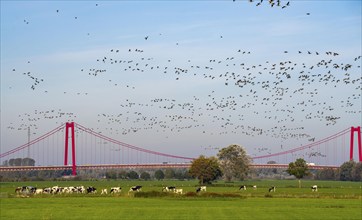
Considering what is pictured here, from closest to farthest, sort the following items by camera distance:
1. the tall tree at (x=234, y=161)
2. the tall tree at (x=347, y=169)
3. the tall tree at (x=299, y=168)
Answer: the tall tree at (x=299, y=168) → the tall tree at (x=234, y=161) → the tall tree at (x=347, y=169)

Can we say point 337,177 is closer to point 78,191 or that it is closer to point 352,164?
point 352,164

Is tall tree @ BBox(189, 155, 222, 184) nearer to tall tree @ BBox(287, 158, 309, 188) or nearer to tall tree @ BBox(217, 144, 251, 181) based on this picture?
tall tree @ BBox(217, 144, 251, 181)

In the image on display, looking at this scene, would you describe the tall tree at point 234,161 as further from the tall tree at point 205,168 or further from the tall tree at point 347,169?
the tall tree at point 347,169

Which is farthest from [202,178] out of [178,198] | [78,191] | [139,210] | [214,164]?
[139,210]

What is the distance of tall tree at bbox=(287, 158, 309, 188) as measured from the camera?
11969cm

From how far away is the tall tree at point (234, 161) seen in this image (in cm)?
13325

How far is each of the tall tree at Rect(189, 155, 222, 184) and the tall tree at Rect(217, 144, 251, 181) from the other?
38.6 feet

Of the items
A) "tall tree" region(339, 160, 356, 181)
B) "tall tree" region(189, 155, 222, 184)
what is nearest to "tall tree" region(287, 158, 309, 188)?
"tall tree" region(189, 155, 222, 184)

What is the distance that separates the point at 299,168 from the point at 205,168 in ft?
59.9

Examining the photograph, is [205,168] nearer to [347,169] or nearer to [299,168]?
[299,168]

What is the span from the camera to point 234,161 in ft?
439

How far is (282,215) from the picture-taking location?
138ft

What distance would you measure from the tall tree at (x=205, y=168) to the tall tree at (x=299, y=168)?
558 inches

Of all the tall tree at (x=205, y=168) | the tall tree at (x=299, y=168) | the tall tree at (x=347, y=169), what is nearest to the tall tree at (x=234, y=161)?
the tall tree at (x=205, y=168)
